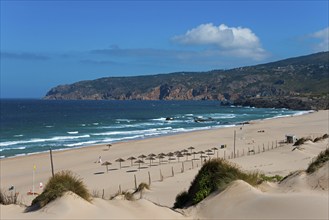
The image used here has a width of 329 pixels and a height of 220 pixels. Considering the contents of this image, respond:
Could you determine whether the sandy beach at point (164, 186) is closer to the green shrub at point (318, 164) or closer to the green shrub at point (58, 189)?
the green shrub at point (58, 189)

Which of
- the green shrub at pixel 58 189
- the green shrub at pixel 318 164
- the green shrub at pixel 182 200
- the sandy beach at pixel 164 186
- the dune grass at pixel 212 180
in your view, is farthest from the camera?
the green shrub at pixel 318 164

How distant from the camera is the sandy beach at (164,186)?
8773mm

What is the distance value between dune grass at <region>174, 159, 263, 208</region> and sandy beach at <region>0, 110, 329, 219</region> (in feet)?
1.31

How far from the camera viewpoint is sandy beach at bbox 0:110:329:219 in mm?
8773

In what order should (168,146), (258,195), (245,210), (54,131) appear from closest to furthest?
(245,210), (258,195), (168,146), (54,131)

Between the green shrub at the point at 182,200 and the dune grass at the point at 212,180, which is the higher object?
the dune grass at the point at 212,180

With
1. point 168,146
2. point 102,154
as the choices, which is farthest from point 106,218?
point 168,146

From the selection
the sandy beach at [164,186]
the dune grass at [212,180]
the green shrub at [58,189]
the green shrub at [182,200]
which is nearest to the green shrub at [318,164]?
the sandy beach at [164,186]

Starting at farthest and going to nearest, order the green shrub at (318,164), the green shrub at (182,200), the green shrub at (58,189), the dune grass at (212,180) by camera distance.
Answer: the green shrub at (318,164) < the green shrub at (182,200) < the dune grass at (212,180) < the green shrub at (58,189)

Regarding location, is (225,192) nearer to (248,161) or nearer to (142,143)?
(248,161)

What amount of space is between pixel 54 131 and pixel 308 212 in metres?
59.1

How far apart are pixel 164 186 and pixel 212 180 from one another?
8260 millimetres

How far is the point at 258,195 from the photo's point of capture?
9750 millimetres

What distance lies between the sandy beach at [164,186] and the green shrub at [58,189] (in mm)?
221
